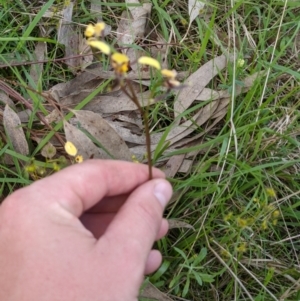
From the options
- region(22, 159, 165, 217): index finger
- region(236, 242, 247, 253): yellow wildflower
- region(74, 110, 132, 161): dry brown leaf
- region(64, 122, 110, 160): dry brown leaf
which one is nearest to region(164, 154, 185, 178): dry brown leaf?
region(74, 110, 132, 161): dry brown leaf

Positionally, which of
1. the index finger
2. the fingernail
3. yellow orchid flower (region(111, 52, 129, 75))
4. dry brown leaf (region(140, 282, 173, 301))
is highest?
yellow orchid flower (region(111, 52, 129, 75))

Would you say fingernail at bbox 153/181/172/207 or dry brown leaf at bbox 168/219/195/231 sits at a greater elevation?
fingernail at bbox 153/181/172/207

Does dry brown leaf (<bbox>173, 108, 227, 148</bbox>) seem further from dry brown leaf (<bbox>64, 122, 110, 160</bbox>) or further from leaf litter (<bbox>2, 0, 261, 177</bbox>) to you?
dry brown leaf (<bbox>64, 122, 110, 160</bbox>)

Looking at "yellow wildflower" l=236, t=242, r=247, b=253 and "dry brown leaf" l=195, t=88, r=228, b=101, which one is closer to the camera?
"yellow wildflower" l=236, t=242, r=247, b=253

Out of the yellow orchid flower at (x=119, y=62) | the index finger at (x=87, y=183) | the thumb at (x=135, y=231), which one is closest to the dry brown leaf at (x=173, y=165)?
the index finger at (x=87, y=183)

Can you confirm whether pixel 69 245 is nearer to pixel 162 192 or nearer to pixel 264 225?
pixel 162 192

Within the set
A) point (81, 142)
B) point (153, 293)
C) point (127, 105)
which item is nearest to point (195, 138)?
point (127, 105)

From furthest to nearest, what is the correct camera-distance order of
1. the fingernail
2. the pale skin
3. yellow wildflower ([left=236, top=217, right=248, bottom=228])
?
yellow wildflower ([left=236, top=217, right=248, bottom=228]), the fingernail, the pale skin
